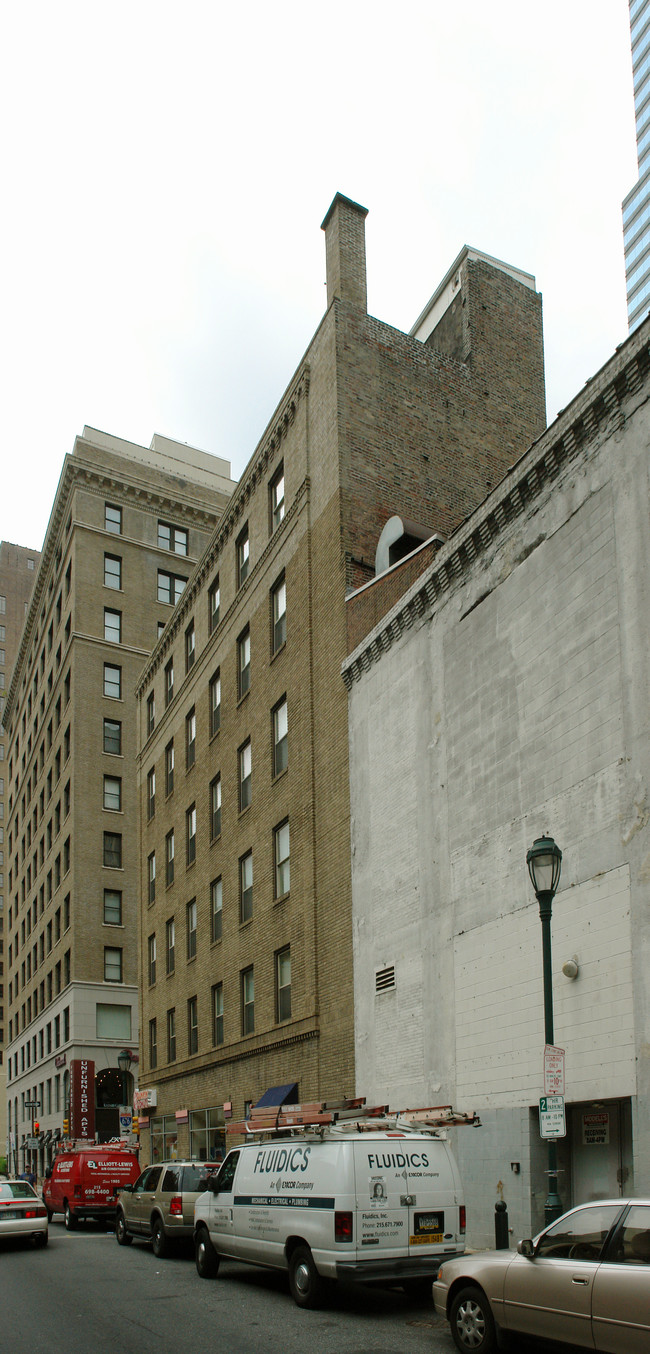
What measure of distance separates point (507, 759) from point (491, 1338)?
9.24m

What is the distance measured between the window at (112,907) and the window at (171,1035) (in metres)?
19.2

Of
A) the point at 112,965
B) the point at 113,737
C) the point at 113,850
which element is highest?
the point at 113,737

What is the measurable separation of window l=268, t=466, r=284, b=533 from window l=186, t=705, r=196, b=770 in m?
8.97

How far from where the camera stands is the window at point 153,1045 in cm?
3819

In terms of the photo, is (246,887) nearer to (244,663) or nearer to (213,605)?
(244,663)

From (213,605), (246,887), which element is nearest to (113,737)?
(213,605)

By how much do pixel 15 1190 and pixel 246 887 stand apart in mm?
10108

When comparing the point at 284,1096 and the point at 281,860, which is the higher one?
the point at 281,860

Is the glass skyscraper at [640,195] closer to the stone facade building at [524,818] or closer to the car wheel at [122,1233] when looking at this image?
the stone facade building at [524,818]

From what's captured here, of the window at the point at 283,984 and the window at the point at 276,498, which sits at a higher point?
the window at the point at 276,498

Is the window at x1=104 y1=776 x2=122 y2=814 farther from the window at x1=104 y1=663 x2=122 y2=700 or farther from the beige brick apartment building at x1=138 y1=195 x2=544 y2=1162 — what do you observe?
the beige brick apartment building at x1=138 y1=195 x2=544 y2=1162

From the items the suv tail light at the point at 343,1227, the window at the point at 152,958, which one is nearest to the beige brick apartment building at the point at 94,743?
the window at the point at 152,958

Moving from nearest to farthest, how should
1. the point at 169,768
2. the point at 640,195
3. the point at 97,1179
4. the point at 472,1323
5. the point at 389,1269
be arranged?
1. the point at 472,1323
2. the point at 389,1269
3. the point at 97,1179
4. the point at 169,768
5. the point at 640,195

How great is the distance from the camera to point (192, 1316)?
1257 cm
